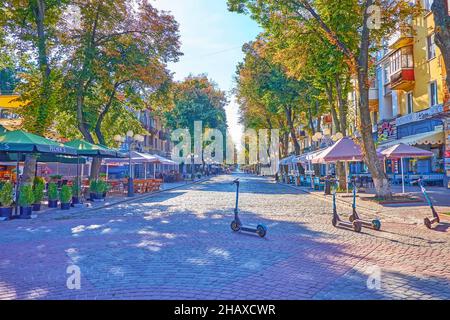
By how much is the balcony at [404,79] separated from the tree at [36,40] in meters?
22.4

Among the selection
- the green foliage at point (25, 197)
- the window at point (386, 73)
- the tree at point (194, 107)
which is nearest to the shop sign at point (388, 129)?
the window at point (386, 73)

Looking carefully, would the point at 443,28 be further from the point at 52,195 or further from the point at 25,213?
the point at 52,195

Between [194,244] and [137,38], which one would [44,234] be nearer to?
[194,244]

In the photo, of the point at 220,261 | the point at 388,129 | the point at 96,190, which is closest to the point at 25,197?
the point at 96,190

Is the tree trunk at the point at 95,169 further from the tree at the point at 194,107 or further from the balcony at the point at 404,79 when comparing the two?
the tree at the point at 194,107

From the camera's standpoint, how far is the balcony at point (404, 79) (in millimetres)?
26234

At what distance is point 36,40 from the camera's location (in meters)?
16.2

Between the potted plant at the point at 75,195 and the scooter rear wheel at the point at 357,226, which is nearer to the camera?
the scooter rear wheel at the point at 357,226

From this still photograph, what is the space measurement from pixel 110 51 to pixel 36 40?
183 inches

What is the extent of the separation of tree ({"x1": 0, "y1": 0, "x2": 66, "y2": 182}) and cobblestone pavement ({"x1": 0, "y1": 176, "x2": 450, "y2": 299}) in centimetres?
610

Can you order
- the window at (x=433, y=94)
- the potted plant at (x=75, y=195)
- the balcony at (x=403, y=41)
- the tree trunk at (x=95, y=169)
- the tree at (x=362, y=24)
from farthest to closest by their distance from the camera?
the balcony at (x=403, y=41), the window at (x=433, y=94), the tree trunk at (x=95, y=169), the potted plant at (x=75, y=195), the tree at (x=362, y=24)

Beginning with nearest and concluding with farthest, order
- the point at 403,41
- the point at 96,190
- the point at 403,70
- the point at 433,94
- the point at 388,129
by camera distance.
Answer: the point at 96,190 < the point at 433,94 < the point at 403,70 < the point at 403,41 < the point at 388,129

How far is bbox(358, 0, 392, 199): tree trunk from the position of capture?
53.3 ft

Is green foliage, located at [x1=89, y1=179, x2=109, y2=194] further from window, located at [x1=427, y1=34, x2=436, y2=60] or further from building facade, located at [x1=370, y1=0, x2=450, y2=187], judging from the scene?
window, located at [x1=427, y1=34, x2=436, y2=60]
